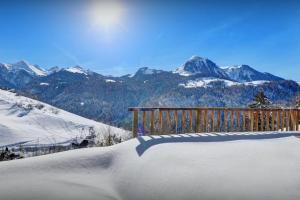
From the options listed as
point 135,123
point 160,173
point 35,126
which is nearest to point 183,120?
Result: point 135,123

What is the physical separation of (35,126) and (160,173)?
533 inches

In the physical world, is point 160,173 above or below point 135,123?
below

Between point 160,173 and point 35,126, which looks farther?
point 35,126

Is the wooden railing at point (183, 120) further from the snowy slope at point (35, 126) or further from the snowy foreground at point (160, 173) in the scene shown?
the snowy slope at point (35, 126)

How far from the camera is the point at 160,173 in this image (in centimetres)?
684

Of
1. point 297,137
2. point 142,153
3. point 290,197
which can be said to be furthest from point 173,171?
point 297,137

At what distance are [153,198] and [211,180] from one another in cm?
129

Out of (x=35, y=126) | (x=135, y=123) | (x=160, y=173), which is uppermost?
A: (x=135, y=123)

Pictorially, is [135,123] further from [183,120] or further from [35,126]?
[35,126]

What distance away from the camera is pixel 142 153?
8.05 m

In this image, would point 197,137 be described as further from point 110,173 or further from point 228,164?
point 110,173

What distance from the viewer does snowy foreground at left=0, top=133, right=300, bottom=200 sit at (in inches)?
236

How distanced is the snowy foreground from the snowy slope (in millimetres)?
6562

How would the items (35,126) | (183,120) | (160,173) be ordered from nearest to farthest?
1. (160,173)
2. (183,120)
3. (35,126)
